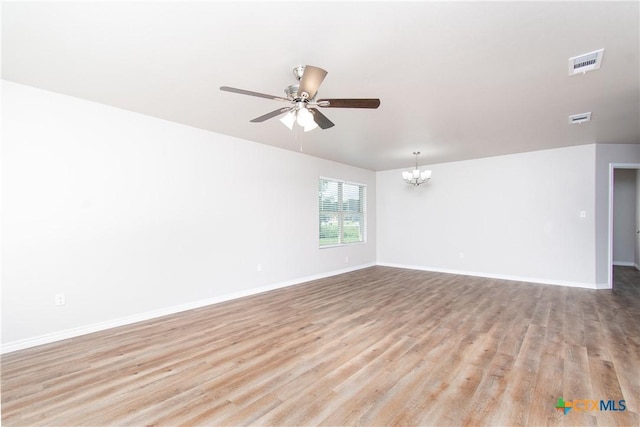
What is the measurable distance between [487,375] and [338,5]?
2822mm

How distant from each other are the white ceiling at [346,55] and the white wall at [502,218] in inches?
69.2

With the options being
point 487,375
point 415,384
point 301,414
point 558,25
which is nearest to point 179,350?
point 301,414

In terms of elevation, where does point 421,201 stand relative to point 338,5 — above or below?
below

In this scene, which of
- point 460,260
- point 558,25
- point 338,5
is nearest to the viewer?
point 338,5

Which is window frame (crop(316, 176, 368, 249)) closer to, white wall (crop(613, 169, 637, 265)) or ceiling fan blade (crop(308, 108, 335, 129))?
→ ceiling fan blade (crop(308, 108, 335, 129))

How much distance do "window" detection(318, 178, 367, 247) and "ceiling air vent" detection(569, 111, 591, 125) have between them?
4020 millimetres

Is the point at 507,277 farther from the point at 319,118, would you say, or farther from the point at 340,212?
the point at 319,118

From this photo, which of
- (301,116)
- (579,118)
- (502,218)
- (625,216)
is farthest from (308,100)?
(625,216)

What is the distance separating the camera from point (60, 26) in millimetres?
1956

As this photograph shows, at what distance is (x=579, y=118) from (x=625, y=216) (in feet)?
18.0

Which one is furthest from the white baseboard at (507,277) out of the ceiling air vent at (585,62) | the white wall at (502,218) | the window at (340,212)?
the ceiling air vent at (585,62)

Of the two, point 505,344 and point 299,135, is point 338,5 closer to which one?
point 299,135

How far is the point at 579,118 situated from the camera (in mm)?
3666

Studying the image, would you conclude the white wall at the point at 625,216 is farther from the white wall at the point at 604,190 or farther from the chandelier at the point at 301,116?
the chandelier at the point at 301,116
